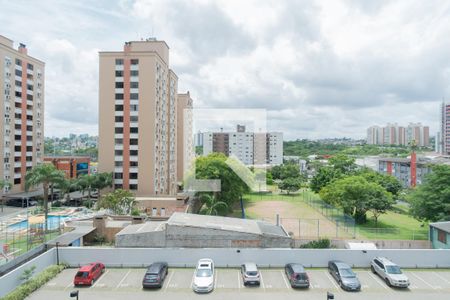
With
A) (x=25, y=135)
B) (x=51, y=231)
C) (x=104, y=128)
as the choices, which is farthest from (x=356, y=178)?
(x=25, y=135)

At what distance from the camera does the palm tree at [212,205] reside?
29.1 m

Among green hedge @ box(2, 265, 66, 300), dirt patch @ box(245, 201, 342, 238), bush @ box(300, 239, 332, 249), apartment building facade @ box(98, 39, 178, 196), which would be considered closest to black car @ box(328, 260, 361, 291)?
bush @ box(300, 239, 332, 249)

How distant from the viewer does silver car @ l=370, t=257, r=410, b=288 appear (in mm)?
13984

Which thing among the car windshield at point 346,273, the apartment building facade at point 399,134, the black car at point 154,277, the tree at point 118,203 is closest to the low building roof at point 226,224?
the black car at point 154,277

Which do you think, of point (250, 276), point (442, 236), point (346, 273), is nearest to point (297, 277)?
point (250, 276)

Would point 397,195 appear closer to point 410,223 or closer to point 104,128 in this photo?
point 410,223

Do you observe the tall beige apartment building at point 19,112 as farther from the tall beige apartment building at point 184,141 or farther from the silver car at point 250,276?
the silver car at point 250,276

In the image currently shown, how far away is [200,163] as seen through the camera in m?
35.3

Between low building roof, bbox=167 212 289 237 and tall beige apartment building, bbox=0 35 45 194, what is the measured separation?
100ft

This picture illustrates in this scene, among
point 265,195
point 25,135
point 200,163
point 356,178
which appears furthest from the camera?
point 265,195

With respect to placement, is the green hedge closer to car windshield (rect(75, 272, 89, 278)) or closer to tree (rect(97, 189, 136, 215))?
car windshield (rect(75, 272, 89, 278))

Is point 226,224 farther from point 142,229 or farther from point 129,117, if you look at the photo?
point 129,117

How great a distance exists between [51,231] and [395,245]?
20452 mm

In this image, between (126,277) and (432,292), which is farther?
(126,277)
